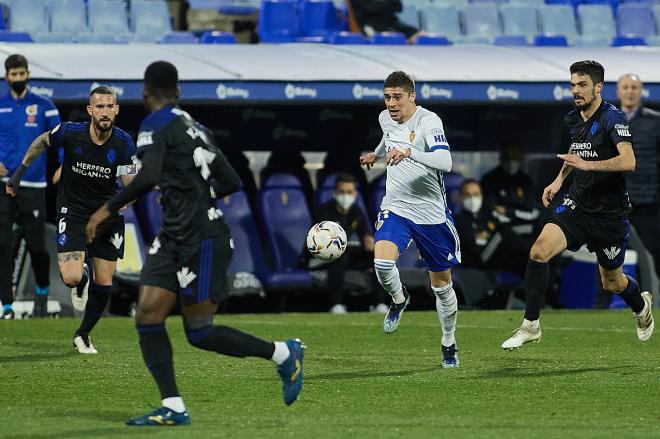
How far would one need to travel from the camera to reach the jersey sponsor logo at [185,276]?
7.89m

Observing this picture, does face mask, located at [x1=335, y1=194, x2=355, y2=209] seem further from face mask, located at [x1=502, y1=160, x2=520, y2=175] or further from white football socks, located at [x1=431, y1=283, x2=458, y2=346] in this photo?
white football socks, located at [x1=431, y1=283, x2=458, y2=346]

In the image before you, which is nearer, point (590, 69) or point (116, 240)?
point (590, 69)

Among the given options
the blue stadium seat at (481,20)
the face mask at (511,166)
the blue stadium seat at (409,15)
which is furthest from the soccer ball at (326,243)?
the blue stadium seat at (481,20)

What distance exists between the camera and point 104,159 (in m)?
11.8

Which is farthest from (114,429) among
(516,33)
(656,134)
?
(516,33)

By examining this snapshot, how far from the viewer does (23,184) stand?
15.0 metres

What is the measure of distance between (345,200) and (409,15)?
513 centimetres

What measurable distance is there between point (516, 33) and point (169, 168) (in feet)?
51.8

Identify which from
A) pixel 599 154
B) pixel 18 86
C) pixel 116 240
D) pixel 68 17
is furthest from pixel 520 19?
pixel 116 240

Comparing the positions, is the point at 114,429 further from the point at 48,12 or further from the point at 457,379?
the point at 48,12

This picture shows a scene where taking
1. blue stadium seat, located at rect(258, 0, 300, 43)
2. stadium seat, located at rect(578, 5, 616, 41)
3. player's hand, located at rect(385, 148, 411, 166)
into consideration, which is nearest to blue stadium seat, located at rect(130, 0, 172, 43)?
blue stadium seat, located at rect(258, 0, 300, 43)

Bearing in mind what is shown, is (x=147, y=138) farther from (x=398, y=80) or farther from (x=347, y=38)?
(x=347, y=38)

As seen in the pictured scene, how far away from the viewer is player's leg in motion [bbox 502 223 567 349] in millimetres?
11180

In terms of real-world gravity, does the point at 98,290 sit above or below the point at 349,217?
above
